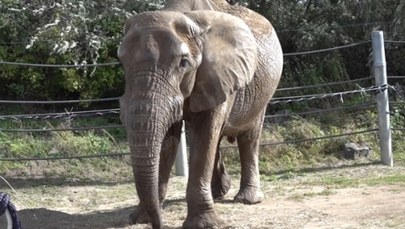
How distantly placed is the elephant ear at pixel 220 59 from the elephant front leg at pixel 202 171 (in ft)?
0.67

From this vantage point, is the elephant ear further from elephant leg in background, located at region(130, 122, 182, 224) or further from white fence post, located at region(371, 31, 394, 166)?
white fence post, located at region(371, 31, 394, 166)

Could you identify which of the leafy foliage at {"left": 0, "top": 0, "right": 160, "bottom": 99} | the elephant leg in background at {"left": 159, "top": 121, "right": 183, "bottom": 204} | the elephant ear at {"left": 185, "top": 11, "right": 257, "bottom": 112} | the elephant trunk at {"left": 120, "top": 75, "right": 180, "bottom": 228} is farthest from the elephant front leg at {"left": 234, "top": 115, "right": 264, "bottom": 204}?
the leafy foliage at {"left": 0, "top": 0, "right": 160, "bottom": 99}

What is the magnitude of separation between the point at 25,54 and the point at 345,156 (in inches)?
174

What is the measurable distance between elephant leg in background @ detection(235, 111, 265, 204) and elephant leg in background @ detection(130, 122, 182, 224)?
40.8 inches

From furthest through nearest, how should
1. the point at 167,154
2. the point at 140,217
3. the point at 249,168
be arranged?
the point at 249,168 < the point at 167,154 < the point at 140,217

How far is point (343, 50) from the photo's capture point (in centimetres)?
1262

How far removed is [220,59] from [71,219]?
1981 mm

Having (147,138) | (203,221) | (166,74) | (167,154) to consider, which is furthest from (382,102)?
(147,138)

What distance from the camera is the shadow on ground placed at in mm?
6727

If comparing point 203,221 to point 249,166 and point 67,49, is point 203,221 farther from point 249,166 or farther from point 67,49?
point 67,49

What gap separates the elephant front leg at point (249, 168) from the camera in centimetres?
762

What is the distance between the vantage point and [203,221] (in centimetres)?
627

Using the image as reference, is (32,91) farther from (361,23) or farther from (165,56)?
(165,56)

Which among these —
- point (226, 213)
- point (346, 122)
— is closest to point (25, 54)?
point (346, 122)
